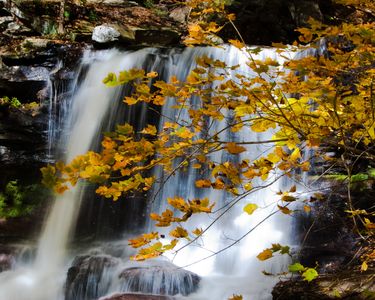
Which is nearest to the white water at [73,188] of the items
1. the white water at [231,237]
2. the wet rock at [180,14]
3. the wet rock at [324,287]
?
the white water at [231,237]

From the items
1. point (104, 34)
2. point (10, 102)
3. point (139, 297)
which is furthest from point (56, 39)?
point (139, 297)

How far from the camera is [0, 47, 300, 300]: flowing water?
5086mm

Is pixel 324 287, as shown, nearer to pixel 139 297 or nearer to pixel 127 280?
pixel 139 297

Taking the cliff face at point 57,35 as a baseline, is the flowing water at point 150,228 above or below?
below

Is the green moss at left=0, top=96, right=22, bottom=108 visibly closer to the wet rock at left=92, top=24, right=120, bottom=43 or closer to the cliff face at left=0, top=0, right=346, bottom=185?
the cliff face at left=0, top=0, right=346, bottom=185

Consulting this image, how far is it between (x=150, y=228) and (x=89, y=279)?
7.47 feet

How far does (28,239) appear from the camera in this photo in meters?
7.60

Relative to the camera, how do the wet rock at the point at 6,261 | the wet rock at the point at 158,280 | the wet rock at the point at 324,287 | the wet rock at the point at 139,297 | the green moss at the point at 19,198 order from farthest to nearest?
1. the green moss at the point at 19,198
2. the wet rock at the point at 6,261
3. the wet rock at the point at 158,280
4. the wet rock at the point at 139,297
5. the wet rock at the point at 324,287

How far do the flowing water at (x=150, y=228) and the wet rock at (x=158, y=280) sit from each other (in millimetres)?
12

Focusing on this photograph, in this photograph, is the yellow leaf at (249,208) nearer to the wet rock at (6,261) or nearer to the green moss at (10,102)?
the wet rock at (6,261)

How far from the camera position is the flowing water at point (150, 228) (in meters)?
5.09

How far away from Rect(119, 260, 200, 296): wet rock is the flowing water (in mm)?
12

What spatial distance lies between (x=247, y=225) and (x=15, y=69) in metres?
5.60

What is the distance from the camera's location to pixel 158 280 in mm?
4895
